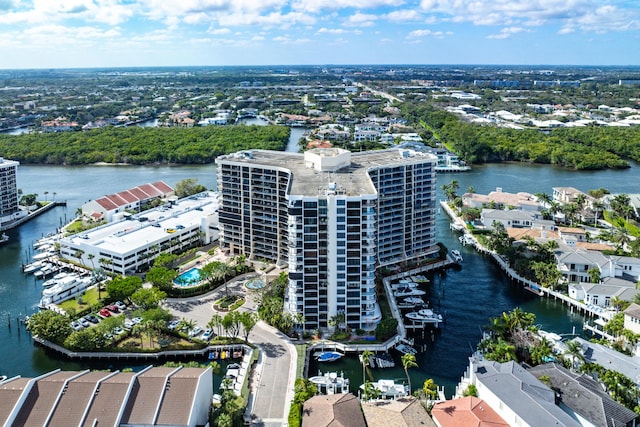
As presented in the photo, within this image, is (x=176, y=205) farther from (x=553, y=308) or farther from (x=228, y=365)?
(x=553, y=308)

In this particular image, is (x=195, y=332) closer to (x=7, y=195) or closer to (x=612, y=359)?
(x=612, y=359)

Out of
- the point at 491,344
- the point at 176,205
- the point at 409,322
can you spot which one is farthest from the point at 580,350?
the point at 176,205

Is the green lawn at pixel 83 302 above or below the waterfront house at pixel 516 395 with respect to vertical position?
below

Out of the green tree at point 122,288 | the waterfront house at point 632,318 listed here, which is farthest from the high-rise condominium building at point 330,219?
the waterfront house at point 632,318

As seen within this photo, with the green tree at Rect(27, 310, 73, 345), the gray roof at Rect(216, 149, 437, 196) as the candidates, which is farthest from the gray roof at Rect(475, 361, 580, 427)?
the green tree at Rect(27, 310, 73, 345)

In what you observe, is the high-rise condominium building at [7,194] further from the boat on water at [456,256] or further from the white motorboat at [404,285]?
the boat on water at [456,256]

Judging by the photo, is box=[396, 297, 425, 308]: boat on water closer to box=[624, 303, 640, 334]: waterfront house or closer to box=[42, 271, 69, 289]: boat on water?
box=[624, 303, 640, 334]: waterfront house
